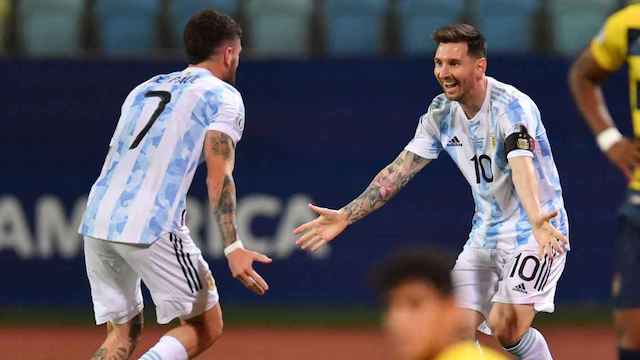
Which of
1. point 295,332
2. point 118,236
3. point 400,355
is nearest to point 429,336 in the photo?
point 400,355

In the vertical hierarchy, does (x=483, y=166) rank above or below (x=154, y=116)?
below

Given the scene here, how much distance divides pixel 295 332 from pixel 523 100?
490 centimetres

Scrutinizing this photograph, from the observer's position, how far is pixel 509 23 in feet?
42.8

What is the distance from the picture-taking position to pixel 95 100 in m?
12.1

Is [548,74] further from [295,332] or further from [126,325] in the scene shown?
[126,325]

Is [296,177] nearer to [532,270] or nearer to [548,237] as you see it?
[532,270]

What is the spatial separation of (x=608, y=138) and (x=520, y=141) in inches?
43.4

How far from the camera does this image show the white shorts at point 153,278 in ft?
22.1

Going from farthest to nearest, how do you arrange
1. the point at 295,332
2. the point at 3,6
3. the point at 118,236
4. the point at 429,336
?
the point at 3,6 → the point at 295,332 → the point at 118,236 → the point at 429,336

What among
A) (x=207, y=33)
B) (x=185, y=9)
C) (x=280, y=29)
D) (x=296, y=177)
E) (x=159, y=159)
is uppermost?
(x=207, y=33)

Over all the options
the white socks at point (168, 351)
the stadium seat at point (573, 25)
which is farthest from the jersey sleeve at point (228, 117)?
the stadium seat at point (573, 25)

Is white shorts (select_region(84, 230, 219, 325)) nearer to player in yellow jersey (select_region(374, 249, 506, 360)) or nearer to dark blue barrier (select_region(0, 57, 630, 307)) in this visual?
player in yellow jersey (select_region(374, 249, 506, 360))

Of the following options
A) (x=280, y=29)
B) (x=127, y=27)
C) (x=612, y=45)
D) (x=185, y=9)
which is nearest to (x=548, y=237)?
(x=612, y=45)

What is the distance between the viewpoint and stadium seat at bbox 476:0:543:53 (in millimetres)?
12977
